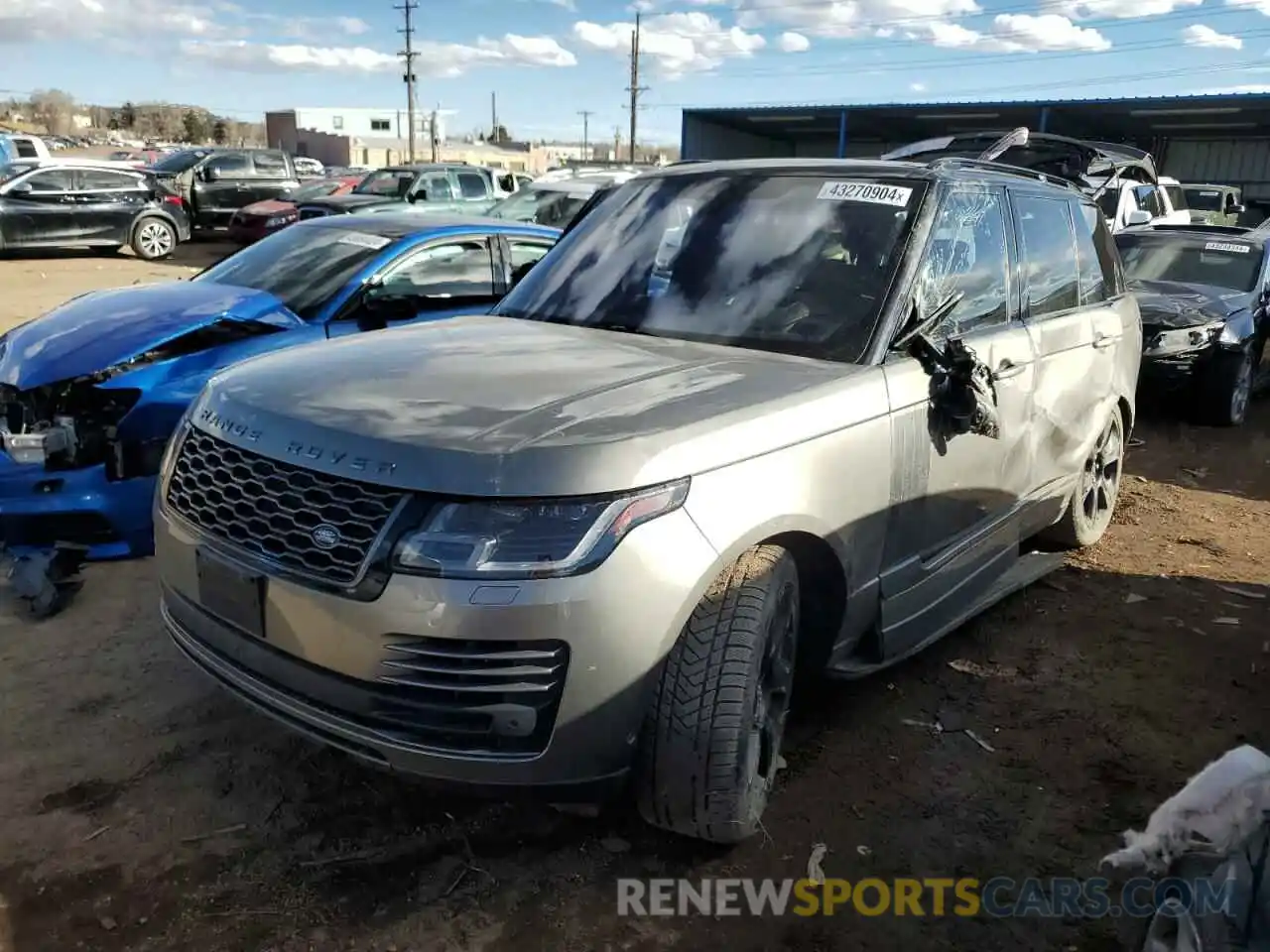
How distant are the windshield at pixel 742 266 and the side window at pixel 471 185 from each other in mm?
13648

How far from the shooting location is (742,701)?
2549 mm

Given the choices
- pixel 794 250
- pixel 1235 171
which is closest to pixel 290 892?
pixel 794 250

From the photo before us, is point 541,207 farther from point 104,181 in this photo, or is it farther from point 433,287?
point 433,287

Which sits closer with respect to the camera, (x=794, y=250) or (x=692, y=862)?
(x=692, y=862)

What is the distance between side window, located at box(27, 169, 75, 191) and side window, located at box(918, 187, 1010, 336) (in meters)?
17.2

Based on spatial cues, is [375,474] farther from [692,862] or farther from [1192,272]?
[1192,272]

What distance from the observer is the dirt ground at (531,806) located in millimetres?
2539

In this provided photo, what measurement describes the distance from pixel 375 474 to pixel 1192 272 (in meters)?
9.72

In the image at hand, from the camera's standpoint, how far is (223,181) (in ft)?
65.5

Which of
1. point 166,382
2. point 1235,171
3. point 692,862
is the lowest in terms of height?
point 692,862

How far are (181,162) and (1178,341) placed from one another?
64.2 ft

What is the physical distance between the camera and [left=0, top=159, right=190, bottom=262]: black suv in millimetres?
16328

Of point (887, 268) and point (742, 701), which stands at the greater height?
point (887, 268)

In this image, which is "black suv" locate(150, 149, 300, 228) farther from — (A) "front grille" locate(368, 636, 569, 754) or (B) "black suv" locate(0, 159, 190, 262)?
(A) "front grille" locate(368, 636, 569, 754)
